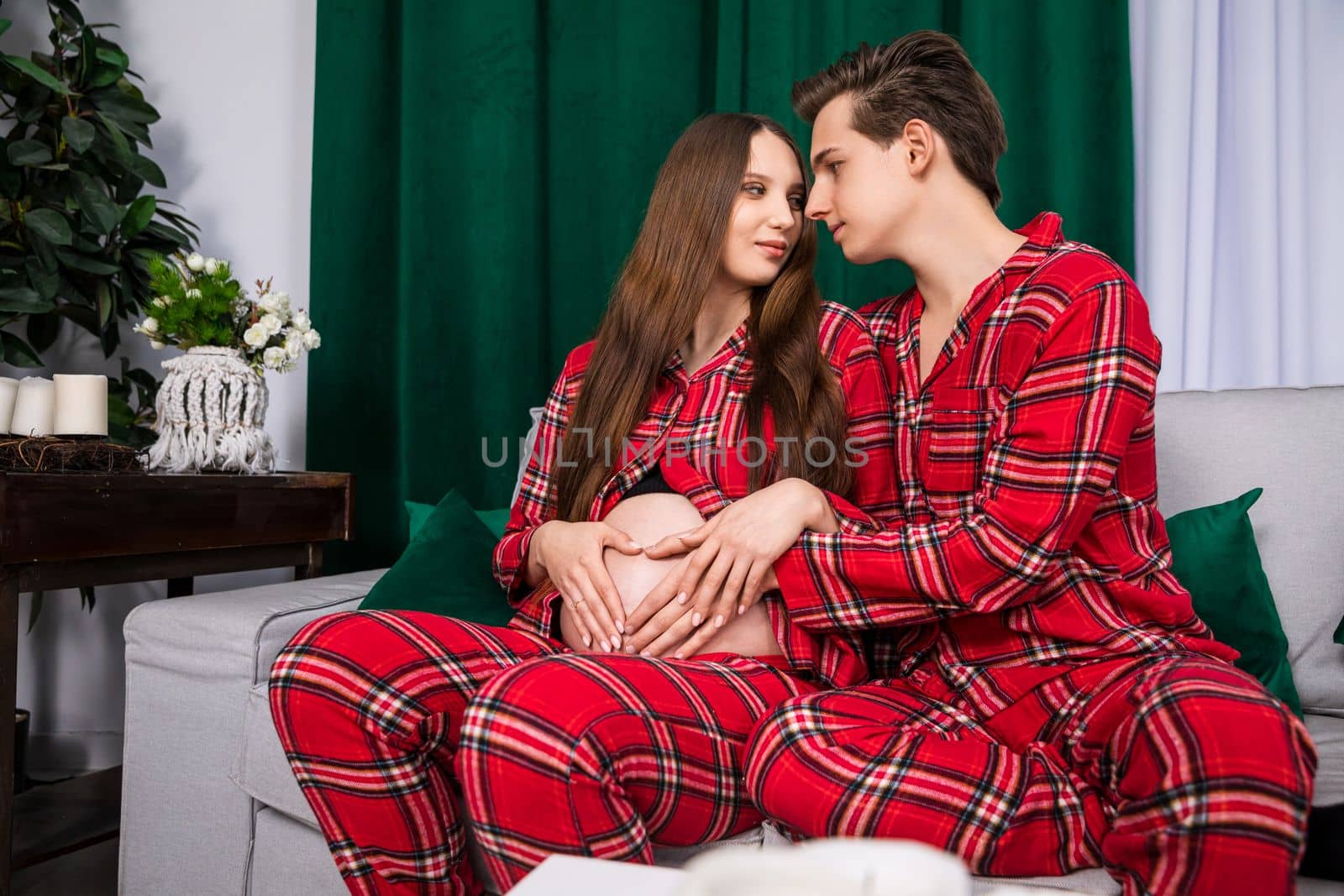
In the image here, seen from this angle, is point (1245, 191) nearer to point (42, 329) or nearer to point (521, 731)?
point (521, 731)

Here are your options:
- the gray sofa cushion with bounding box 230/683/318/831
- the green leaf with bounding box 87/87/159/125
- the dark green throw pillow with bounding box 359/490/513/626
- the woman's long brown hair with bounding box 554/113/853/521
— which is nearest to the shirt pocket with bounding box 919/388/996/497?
the woman's long brown hair with bounding box 554/113/853/521

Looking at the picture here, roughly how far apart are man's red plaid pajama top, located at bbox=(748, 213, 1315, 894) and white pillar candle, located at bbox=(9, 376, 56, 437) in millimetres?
1373

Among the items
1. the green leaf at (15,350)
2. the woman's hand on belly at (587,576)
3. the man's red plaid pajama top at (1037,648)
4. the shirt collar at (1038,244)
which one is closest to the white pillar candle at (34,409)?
the green leaf at (15,350)

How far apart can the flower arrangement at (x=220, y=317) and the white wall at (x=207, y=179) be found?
52 cm

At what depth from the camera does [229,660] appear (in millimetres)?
1241

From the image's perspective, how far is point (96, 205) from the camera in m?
1.94

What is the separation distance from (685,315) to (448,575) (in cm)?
53

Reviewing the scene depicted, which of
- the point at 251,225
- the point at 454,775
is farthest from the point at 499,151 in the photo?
the point at 454,775

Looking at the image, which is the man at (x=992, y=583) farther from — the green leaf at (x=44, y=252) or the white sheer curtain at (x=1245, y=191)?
the green leaf at (x=44, y=252)

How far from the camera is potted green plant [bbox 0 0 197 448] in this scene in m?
1.91

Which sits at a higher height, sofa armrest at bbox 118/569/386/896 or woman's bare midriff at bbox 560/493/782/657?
woman's bare midriff at bbox 560/493/782/657

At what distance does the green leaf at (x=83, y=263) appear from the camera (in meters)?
1.96

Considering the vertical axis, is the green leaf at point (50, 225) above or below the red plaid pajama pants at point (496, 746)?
above

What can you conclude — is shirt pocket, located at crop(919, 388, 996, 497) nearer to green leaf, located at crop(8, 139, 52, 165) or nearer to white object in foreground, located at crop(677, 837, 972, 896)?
white object in foreground, located at crop(677, 837, 972, 896)
